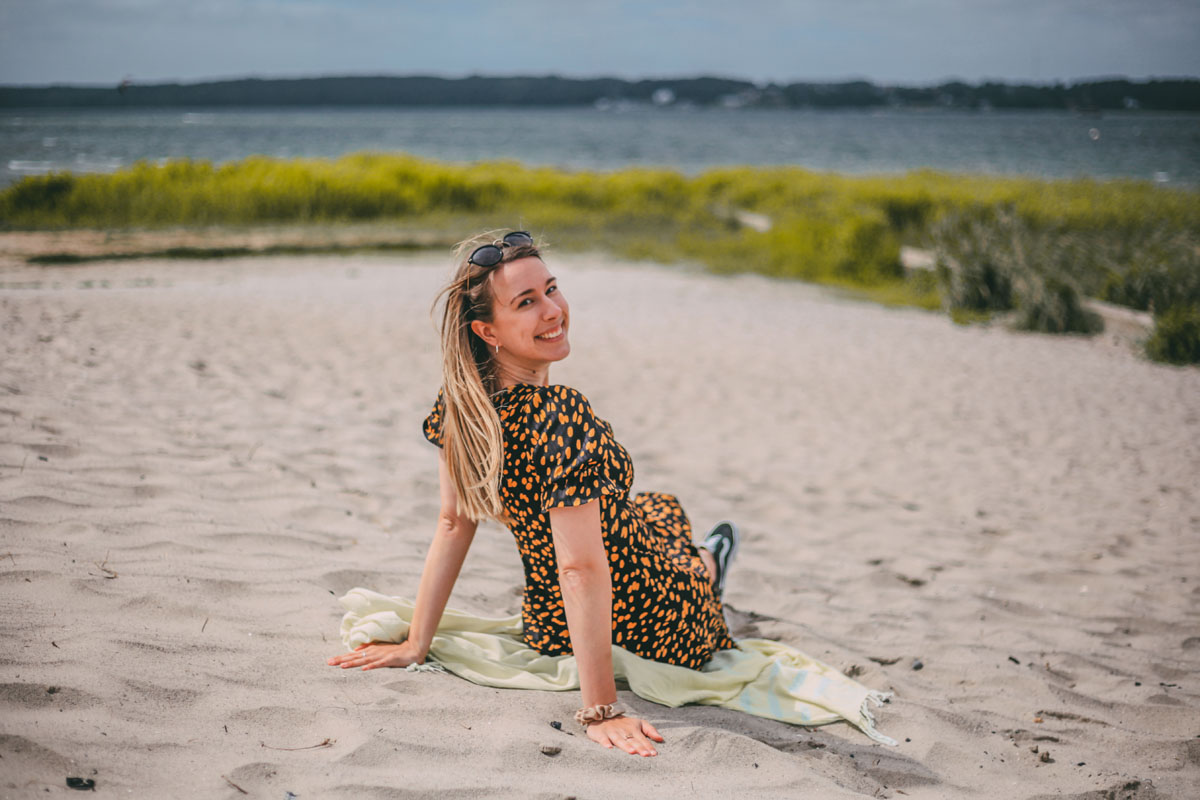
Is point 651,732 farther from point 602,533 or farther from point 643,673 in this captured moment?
point 602,533

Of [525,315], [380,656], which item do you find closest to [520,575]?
[380,656]

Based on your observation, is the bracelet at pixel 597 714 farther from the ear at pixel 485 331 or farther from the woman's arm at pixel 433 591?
the ear at pixel 485 331

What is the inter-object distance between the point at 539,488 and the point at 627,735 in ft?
2.28

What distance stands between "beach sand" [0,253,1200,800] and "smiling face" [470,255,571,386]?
102cm

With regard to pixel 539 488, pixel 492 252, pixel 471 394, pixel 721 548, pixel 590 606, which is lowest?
pixel 721 548

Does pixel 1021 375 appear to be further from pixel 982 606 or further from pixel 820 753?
pixel 820 753

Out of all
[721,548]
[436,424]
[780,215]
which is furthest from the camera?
[780,215]

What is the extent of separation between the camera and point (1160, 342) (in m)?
9.86

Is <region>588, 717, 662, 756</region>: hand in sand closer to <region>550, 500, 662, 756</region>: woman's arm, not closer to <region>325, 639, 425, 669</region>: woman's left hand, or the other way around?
<region>550, 500, 662, 756</region>: woman's arm

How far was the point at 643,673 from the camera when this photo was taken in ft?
8.50

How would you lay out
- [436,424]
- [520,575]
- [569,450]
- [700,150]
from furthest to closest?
[700,150], [520,575], [436,424], [569,450]

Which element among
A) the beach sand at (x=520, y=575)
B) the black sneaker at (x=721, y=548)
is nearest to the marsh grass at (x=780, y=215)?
the beach sand at (x=520, y=575)

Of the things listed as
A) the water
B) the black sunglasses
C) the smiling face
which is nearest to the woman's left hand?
the smiling face

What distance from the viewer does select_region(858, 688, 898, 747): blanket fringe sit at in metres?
2.59
